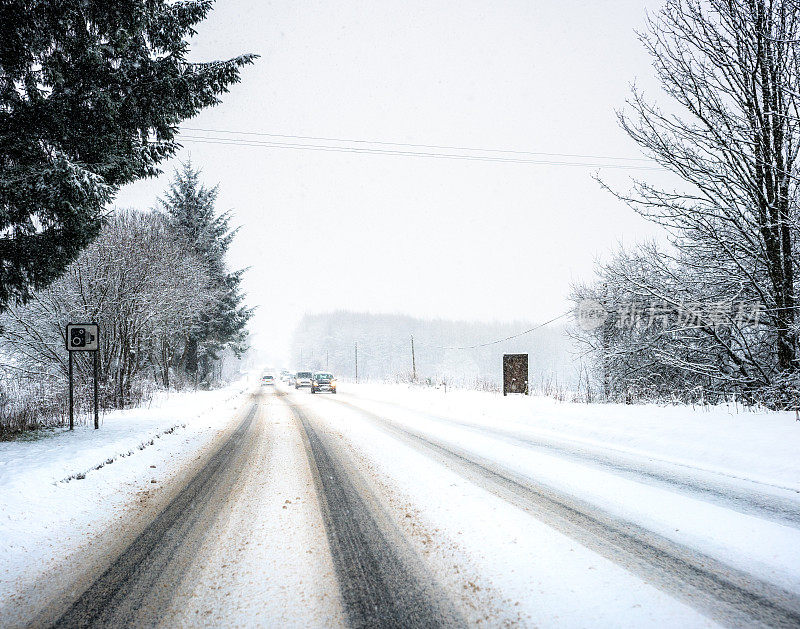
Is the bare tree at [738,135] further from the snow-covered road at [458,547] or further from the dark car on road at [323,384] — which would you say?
the dark car on road at [323,384]

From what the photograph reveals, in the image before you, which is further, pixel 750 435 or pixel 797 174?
pixel 797 174

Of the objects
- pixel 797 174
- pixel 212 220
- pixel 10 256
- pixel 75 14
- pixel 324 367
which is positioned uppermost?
pixel 212 220

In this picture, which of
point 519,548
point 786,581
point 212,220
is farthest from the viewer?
point 212,220

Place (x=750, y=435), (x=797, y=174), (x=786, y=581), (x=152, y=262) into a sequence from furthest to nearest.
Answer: (x=152, y=262) < (x=797, y=174) < (x=750, y=435) < (x=786, y=581)

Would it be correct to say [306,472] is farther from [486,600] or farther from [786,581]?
[786,581]

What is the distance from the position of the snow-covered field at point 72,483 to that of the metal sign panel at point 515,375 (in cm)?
1329

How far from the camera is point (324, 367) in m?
113

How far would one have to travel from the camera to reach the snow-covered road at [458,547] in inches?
107

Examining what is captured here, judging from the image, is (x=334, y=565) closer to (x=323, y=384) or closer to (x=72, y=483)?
(x=72, y=483)

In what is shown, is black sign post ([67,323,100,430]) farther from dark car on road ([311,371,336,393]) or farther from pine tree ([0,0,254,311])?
dark car on road ([311,371,336,393])

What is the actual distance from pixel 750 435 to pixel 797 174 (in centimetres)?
560

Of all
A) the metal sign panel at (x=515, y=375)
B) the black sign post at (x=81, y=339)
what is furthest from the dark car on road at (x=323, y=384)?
the black sign post at (x=81, y=339)

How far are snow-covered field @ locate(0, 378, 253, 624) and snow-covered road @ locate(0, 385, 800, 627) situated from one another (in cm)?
26

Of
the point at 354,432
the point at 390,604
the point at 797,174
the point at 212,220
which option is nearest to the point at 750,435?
the point at 797,174
